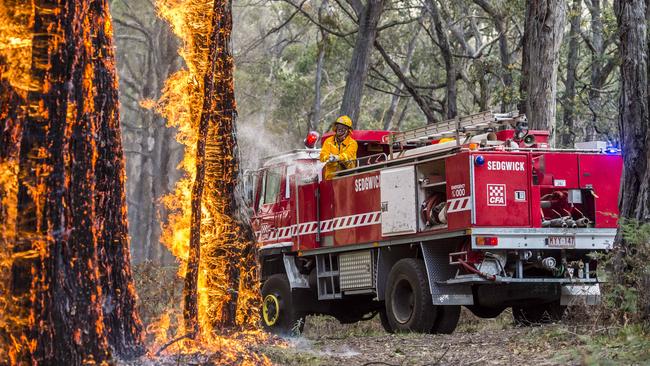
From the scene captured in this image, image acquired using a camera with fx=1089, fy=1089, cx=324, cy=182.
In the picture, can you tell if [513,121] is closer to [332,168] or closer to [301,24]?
[332,168]

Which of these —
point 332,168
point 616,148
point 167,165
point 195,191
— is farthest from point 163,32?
point 195,191

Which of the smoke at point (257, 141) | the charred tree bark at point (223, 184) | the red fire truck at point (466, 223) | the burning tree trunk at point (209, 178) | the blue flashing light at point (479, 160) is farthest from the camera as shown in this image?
the smoke at point (257, 141)

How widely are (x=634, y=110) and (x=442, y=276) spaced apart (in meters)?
3.44

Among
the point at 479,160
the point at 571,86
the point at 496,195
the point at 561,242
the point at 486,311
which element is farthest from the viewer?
the point at 571,86

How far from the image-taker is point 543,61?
2045cm

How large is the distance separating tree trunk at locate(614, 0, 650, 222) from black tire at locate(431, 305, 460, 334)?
10.2ft

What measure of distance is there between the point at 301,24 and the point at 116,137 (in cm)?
3389

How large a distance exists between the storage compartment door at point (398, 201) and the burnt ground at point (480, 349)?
154 cm

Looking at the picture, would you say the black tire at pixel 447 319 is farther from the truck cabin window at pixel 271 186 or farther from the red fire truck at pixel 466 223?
the truck cabin window at pixel 271 186

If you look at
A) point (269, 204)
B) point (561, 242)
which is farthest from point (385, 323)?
point (561, 242)

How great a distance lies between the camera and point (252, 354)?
9.84m

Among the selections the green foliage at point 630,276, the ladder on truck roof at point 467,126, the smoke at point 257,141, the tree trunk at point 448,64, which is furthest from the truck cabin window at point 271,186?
the smoke at point 257,141

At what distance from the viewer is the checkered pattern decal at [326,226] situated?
1552 cm

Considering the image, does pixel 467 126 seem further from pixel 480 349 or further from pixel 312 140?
pixel 312 140
